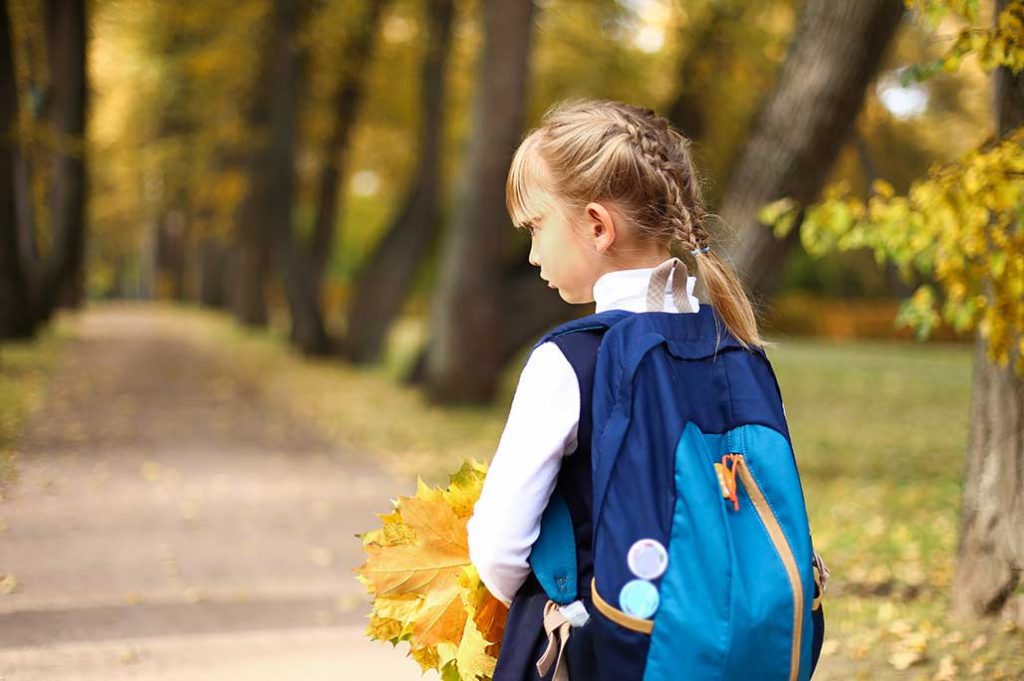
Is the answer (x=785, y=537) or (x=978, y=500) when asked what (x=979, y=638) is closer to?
(x=978, y=500)

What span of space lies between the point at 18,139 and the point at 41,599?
11.4 meters

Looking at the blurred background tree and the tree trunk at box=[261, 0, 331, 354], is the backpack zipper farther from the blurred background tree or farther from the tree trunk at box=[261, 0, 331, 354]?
the tree trunk at box=[261, 0, 331, 354]

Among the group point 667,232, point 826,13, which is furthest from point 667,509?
point 826,13

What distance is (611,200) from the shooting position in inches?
81.9

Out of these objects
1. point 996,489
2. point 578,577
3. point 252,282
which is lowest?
point 252,282

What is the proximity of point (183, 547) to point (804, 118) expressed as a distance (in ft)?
15.2

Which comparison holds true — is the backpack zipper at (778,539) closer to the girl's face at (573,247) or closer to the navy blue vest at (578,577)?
the navy blue vest at (578,577)

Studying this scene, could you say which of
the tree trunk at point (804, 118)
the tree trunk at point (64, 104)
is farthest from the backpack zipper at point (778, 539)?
the tree trunk at point (64, 104)

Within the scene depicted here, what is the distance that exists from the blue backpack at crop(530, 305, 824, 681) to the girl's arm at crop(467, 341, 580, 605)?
57 millimetres

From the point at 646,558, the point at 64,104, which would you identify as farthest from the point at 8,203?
the point at 646,558

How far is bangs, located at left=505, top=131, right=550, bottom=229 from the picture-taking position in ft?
7.04

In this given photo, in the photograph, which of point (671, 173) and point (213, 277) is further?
point (213, 277)

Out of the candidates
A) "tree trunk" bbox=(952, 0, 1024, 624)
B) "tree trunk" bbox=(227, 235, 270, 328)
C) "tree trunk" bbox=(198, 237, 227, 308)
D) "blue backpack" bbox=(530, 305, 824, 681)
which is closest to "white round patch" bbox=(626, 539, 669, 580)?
"blue backpack" bbox=(530, 305, 824, 681)

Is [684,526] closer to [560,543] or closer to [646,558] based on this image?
[646,558]
